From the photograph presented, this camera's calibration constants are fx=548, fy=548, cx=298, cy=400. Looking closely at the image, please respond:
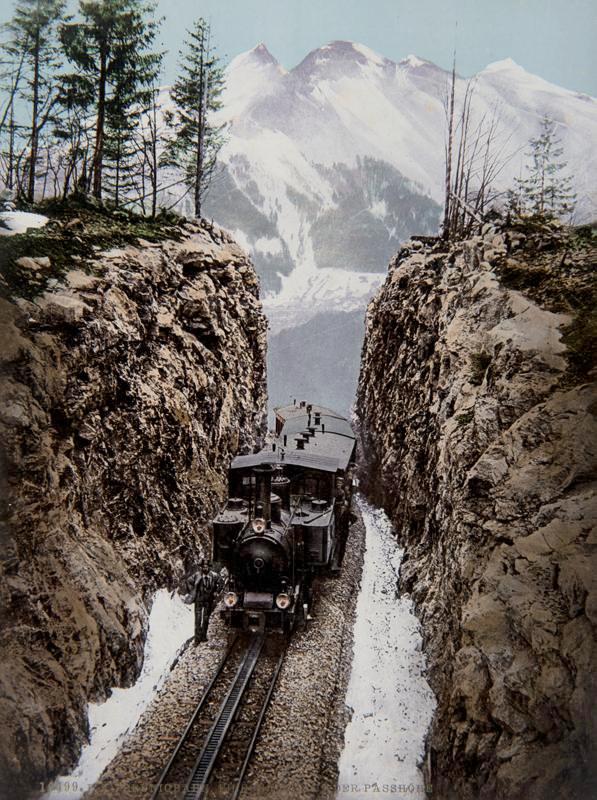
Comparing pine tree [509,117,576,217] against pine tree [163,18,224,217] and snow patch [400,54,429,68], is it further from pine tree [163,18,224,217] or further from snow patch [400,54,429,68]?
pine tree [163,18,224,217]

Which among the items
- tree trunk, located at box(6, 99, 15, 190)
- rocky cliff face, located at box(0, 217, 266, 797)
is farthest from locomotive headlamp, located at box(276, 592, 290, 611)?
tree trunk, located at box(6, 99, 15, 190)

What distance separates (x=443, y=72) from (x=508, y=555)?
8.34m

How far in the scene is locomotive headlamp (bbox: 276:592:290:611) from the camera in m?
12.4

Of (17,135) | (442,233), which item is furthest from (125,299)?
(442,233)

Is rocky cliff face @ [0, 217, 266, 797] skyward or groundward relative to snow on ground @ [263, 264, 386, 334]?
groundward

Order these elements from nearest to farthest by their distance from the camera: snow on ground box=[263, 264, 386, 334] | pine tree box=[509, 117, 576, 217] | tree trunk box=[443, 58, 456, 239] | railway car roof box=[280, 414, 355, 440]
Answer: pine tree box=[509, 117, 576, 217] → tree trunk box=[443, 58, 456, 239] → railway car roof box=[280, 414, 355, 440] → snow on ground box=[263, 264, 386, 334]

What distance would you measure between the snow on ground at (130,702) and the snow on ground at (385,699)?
396 centimetres

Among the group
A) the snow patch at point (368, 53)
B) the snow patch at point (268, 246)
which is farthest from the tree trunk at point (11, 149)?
the snow patch at point (268, 246)

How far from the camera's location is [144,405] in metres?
14.0

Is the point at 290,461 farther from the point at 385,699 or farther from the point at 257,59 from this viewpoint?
the point at 257,59

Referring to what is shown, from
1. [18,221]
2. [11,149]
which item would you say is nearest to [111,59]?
[11,149]

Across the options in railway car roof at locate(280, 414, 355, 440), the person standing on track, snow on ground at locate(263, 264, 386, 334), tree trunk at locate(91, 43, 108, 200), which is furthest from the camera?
snow on ground at locate(263, 264, 386, 334)

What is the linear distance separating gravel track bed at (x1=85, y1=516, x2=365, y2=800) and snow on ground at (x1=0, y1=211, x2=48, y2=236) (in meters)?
8.57

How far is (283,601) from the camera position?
12.4 m
